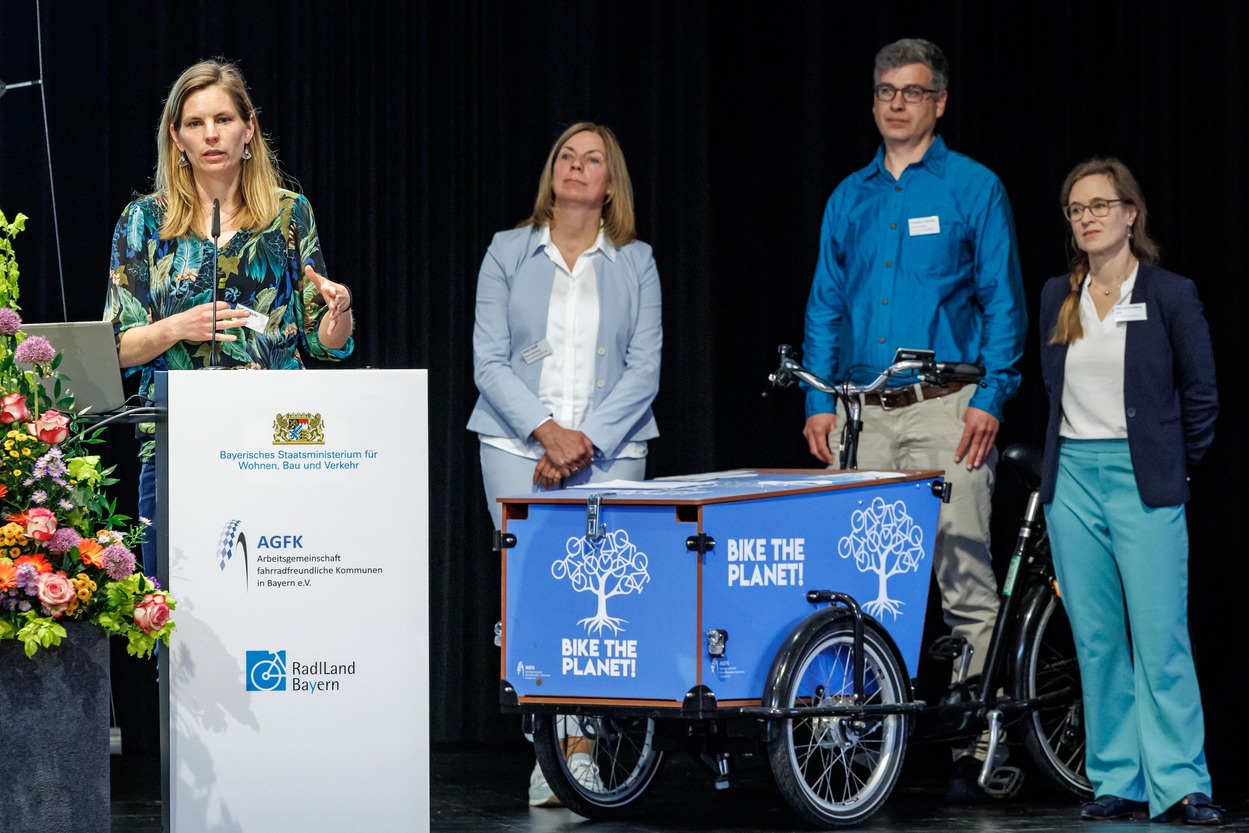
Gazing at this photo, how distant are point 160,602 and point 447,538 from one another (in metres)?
2.60

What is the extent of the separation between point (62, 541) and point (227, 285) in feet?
2.58

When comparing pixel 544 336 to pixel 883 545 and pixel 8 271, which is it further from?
pixel 8 271

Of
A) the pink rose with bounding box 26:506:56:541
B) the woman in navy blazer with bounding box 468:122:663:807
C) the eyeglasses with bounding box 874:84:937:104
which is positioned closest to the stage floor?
the woman in navy blazer with bounding box 468:122:663:807

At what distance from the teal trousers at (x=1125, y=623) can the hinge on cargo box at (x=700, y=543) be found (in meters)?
1.13

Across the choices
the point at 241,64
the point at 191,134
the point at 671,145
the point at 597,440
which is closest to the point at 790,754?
the point at 597,440

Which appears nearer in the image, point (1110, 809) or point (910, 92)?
point (1110, 809)

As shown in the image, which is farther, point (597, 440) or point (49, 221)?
point (49, 221)

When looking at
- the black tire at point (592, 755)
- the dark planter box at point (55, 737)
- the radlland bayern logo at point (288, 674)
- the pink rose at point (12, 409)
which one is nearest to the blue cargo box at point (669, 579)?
the black tire at point (592, 755)

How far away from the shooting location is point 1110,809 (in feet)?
14.3

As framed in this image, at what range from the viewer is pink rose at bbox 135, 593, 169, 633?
3.11 m

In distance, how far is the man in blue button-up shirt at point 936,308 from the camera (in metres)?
4.87

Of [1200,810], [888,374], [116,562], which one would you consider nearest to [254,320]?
[116,562]

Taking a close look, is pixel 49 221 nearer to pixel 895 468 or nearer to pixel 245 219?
pixel 245 219

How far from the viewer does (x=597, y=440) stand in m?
4.77
